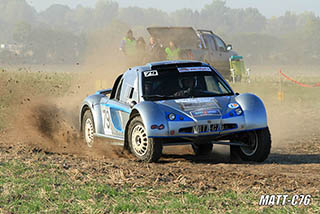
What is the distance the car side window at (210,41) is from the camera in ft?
93.5

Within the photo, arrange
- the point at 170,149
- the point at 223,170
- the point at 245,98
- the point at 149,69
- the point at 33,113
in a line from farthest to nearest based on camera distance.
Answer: the point at 33,113, the point at 170,149, the point at 149,69, the point at 245,98, the point at 223,170

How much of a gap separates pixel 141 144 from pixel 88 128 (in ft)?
8.45

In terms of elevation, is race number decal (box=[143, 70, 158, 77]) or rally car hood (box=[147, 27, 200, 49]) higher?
rally car hood (box=[147, 27, 200, 49])

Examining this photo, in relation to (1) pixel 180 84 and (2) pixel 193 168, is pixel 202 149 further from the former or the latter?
(2) pixel 193 168

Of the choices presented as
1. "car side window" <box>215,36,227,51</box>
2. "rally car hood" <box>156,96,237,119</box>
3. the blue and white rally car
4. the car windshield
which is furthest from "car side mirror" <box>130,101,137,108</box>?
"car side window" <box>215,36,227,51</box>

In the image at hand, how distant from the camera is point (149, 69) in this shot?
10445 mm

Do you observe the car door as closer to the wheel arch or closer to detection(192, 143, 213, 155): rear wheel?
detection(192, 143, 213, 155): rear wheel

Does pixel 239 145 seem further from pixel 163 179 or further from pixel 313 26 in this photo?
pixel 313 26

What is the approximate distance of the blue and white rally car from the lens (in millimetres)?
9039

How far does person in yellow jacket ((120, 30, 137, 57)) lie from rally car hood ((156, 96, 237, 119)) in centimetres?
1587

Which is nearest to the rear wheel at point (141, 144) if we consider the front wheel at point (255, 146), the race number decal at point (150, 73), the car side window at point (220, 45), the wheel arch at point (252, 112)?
the race number decal at point (150, 73)

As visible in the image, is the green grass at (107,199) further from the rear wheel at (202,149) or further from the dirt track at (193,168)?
the rear wheel at (202,149)

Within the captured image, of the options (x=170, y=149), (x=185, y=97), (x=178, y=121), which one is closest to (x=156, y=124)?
(x=178, y=121)

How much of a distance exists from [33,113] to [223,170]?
20.6 feet
